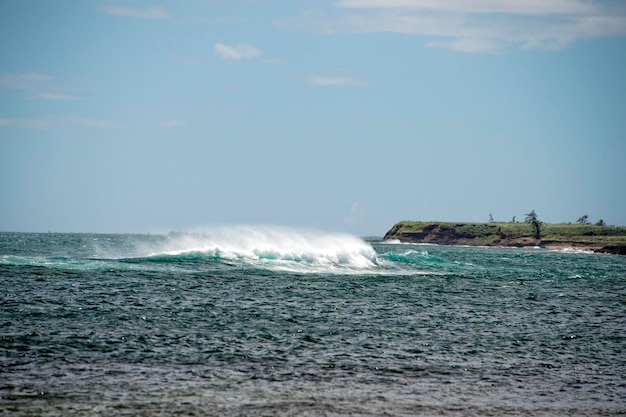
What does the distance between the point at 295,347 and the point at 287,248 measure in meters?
48.4

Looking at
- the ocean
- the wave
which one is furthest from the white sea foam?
the ocean

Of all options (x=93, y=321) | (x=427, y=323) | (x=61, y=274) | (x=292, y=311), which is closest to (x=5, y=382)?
(x=93, y=321)

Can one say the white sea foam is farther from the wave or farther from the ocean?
the ocean

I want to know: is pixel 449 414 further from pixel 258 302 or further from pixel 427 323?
pixel 258 302

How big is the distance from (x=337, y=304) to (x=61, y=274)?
63.2ft

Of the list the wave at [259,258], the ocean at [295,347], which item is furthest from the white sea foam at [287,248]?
the ocean at [295,347]

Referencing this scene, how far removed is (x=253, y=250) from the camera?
6981 centimetres

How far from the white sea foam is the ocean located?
59.8 ft

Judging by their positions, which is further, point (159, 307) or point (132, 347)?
point (159, 307)

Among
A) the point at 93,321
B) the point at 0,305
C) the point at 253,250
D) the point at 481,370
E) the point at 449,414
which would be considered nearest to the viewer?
the point at 449,414

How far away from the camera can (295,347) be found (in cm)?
2467

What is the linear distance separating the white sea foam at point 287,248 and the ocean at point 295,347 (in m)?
18.2

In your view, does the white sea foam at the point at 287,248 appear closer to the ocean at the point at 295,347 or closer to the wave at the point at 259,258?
the wave at the point at 259,258

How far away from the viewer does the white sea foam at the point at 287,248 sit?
6756cm
